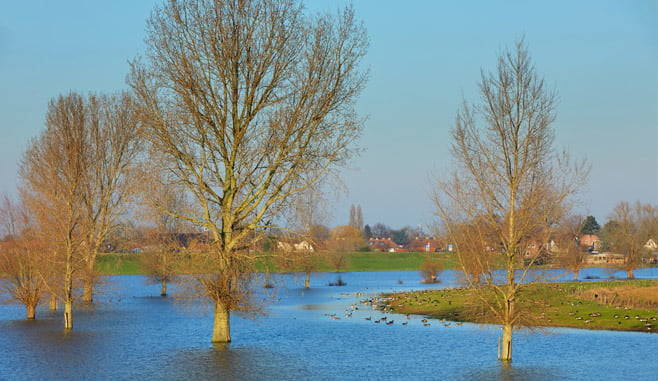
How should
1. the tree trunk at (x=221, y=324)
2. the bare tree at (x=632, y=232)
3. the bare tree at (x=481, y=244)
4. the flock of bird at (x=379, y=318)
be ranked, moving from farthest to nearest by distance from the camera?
the bare tree at (x=632, y=232) → the flock of bird at (x=379, y=318) → the tree trunk at (x=221, y=324) → the bare tree at (x=481, y=244)

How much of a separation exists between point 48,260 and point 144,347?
30.5ft

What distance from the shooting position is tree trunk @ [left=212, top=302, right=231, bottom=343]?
28.2 metres

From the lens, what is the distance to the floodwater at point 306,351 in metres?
23.3

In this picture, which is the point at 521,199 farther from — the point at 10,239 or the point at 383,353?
the point at 10,239

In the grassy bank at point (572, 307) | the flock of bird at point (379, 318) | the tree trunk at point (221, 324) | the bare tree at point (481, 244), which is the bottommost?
the flock of bird at point (379, 318)

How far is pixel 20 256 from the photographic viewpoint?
4009cm

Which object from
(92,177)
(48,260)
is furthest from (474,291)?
(92,177)

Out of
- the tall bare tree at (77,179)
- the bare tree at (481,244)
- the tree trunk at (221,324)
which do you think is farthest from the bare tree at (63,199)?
the bare tree at (481,244)

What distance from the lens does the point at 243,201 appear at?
28.6 m

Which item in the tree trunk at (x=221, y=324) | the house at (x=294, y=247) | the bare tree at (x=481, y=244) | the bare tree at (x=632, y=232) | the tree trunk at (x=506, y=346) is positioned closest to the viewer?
the bare tree at (x=481, y=244)

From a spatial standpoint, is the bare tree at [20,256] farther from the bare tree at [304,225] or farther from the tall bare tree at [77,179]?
the bare tree at [304,225]

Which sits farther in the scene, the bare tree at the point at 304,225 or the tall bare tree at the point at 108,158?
the tall bare tree at the point at 108,158

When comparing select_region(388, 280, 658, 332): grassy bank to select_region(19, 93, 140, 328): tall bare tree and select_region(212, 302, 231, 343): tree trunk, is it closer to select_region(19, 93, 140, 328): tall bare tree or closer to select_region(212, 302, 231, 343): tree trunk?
select_region(212, 302, 231, 343): tree trunk

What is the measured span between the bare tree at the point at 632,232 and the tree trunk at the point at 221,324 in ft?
217
